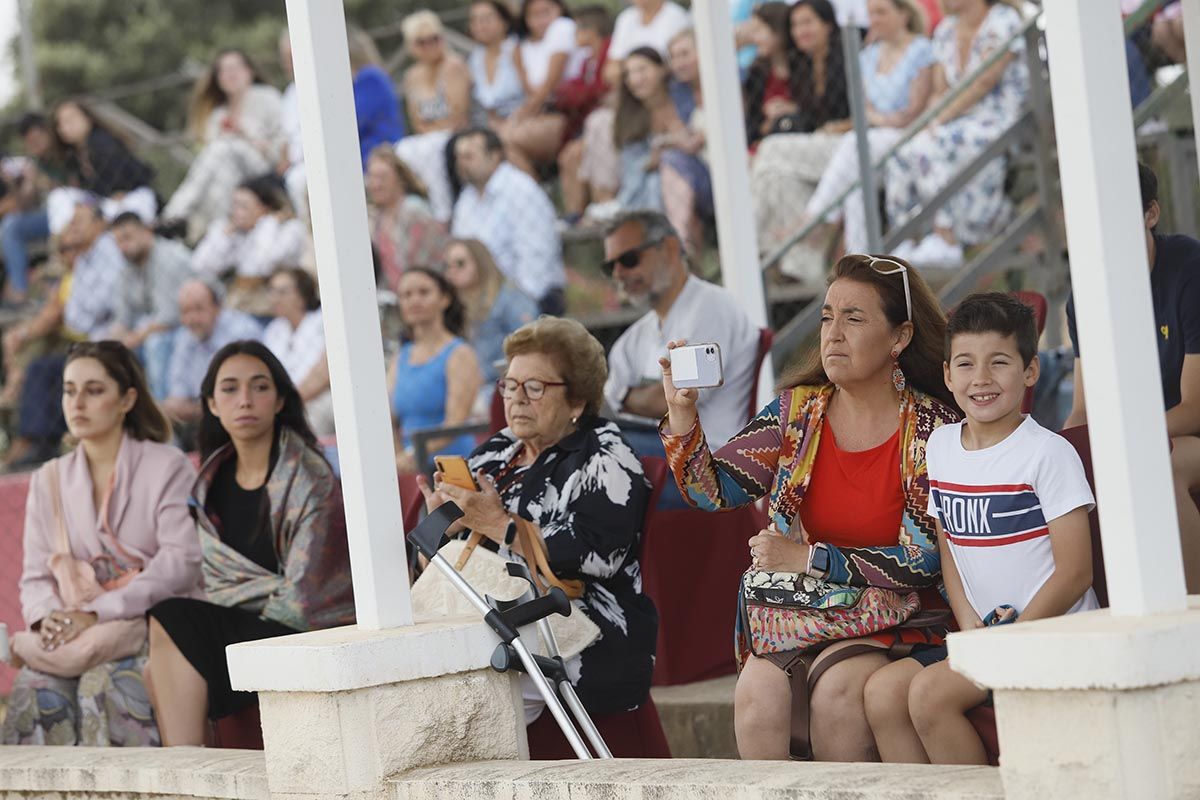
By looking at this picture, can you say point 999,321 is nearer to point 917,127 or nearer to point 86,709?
point 86,709

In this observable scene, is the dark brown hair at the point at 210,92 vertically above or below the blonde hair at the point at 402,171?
above

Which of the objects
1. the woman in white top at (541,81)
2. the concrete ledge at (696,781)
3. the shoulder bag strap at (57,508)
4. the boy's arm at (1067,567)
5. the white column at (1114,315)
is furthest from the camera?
the woman in white top at (541,81)

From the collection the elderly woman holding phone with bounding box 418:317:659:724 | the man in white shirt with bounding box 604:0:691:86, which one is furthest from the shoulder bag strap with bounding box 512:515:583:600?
the man in white shirt with bounding box 604:0:691:86

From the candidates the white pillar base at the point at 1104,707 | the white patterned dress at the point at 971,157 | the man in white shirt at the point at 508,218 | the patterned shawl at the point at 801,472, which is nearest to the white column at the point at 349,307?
the patterned shawl at the point at 801,472

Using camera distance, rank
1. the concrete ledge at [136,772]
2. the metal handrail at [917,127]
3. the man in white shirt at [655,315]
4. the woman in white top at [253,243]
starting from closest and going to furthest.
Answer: the concrete ledge at [136,772] → the man in white shirt at [655,315] → the metal handrail at [917,127] → the woman in white top at [253,243]

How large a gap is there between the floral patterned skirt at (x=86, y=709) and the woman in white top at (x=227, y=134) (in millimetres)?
5356

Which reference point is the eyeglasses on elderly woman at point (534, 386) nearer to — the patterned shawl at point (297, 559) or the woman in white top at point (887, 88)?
the patterned shawl at point (297, 559)

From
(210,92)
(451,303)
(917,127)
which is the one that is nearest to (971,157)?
(917,127)

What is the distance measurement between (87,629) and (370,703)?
1.59 metres

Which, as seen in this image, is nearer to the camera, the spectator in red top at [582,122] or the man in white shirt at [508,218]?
the man in white shirt at [508,218]

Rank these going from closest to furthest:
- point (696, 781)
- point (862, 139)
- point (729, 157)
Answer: point (696, 781) → point (729, 157) → point (862, 139)

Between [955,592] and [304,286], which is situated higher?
[304,286]

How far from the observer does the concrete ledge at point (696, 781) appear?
111 inches

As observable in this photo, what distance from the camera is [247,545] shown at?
4719 mm
